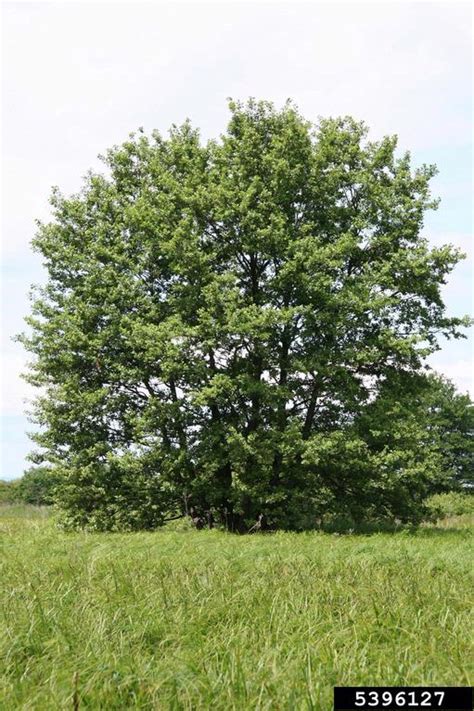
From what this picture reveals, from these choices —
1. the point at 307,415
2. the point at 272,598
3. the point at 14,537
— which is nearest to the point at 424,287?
the point at 307,415

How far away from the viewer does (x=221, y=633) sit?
6.42 metres

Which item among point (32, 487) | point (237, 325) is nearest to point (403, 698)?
point (237, 325)

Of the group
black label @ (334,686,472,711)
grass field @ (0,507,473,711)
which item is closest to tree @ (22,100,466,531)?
grass field @ (0,507,473,711)

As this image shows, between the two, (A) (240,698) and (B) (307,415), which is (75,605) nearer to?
(A) (240,698)

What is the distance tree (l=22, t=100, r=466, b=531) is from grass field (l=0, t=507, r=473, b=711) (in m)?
10.5

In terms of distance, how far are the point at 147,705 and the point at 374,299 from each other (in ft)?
58.2

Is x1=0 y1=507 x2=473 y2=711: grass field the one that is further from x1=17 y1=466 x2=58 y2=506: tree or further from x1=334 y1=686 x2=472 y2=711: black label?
x1=17 y1=466 x2=58 y2=506: tree

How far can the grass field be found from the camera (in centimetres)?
493

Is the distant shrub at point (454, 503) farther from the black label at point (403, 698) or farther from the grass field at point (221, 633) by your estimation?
the black label at point (403, 698)

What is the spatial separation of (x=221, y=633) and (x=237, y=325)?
556 inches

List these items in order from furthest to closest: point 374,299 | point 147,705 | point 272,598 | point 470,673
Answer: point 374,299
point 272,598
point 470,673
point 147,705

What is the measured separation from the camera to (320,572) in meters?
10.2

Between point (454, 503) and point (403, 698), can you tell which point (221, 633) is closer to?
point (403, 698)

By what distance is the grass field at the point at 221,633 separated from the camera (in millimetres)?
4930
